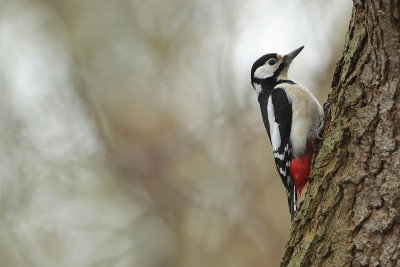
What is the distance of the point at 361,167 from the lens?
9.43 feet

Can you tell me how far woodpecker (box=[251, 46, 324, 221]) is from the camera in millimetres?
4043

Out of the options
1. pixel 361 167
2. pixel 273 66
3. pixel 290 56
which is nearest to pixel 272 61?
pixel 273 66

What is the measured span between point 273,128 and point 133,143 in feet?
12.6

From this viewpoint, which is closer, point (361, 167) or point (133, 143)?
point (361, 167)

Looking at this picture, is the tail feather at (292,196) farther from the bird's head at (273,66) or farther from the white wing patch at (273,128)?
the bird's head at (273,66)

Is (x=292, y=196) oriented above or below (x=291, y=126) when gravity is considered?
below

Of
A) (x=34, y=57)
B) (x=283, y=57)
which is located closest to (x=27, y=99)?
(x=34, y=57)

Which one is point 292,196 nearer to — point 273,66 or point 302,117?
point 302,117

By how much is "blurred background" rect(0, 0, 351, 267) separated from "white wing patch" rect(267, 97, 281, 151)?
2.67m

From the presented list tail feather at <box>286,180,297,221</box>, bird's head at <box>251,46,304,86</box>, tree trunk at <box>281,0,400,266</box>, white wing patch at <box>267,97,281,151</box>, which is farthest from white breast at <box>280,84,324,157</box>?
tree trunk at <box>281,0,400,266</box>

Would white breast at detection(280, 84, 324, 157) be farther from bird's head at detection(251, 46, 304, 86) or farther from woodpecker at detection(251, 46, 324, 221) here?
bird's head at detection(251, 46, 304, 86)

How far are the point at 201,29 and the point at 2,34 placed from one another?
2.83m

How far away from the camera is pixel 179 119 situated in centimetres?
803

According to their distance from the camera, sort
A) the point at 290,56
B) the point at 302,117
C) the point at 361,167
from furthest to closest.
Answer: the point at 290,56 → the point at 302,117 → the point at 361,167
